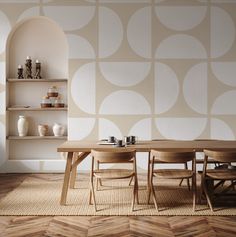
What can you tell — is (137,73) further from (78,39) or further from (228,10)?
(228,10)

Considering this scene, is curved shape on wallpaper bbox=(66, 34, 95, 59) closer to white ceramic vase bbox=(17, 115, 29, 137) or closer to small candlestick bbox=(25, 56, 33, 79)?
small candlestick bbox=(25, 56, 33, 79)

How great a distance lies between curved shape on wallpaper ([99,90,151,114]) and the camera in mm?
8234

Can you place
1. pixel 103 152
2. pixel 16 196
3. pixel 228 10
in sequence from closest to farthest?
pixel 103 152, pixel 16 196, pixel 228 10

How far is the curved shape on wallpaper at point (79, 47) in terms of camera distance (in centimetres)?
818

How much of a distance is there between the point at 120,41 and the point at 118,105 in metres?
1.15

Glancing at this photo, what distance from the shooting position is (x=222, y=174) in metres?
5.63

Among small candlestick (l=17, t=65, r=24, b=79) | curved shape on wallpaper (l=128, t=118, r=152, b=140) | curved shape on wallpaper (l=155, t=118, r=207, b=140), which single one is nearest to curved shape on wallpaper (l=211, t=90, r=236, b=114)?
curved shape on wallpaper (l=155, t=118, r=207, b=140)

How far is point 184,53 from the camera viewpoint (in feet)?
26.8

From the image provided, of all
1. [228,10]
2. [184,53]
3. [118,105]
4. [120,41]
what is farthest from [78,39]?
[228,10]

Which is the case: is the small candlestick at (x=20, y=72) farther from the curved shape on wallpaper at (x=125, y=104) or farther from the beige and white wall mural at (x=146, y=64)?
the curved shape on wallpaper at (x=125, y=104)

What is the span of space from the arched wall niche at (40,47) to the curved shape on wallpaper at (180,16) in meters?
1.84

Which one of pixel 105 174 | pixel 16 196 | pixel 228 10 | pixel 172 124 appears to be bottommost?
pixel 16 196

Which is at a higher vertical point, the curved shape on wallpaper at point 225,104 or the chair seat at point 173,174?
the curved shape on wallpaper at point 225,104

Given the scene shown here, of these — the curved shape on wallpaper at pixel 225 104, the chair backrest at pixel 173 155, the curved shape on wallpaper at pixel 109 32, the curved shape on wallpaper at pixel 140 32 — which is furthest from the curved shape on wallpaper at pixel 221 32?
the chair backrest at pixel 173 155
